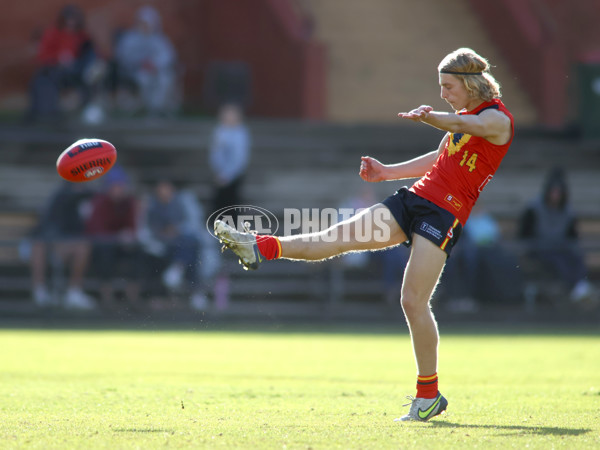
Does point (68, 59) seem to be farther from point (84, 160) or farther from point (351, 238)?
point (351, 238)

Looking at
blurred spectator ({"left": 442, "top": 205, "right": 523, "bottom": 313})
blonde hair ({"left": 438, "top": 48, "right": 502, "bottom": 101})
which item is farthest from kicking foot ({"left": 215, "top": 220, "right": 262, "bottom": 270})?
blurred spectator ({"left": 442, "top": 205, "right": 523, "bottom": 313})

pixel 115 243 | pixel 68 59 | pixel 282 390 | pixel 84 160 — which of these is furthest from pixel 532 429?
pixel 68 59

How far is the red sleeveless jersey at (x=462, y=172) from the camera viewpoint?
678 cm

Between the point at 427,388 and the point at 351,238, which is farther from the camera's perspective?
the point at 351,238

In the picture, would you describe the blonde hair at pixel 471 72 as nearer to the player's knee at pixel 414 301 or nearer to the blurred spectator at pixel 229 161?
the player's knee at pixel 414 301

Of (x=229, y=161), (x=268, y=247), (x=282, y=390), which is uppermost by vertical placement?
(x=229, y=161)

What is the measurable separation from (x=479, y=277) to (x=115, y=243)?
5.74 metres

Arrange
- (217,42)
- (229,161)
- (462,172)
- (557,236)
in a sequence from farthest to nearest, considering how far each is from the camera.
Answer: (217,42)
(229,161)
(557,236)
(462,172)

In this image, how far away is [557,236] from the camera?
16469 mm

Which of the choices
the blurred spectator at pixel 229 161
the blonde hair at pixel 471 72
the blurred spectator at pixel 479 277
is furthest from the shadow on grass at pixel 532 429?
the blurred spectator at pixel 229 161

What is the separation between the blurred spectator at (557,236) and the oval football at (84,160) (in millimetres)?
9833

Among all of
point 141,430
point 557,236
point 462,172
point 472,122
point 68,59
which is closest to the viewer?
point 141,430

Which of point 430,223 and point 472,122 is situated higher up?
point 472,122

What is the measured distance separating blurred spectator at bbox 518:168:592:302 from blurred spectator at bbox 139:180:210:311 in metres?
5.32
